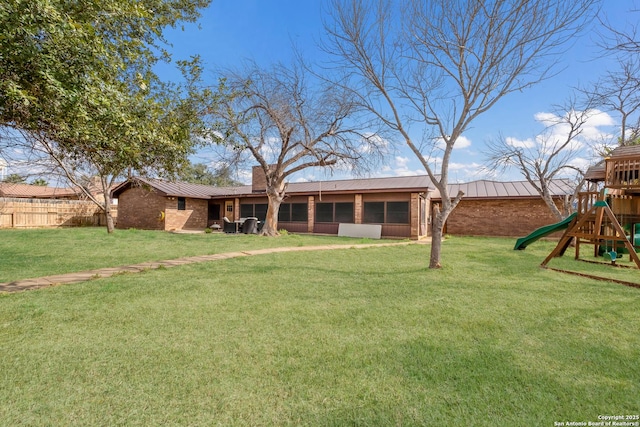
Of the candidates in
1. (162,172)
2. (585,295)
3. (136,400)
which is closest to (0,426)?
(136,400)

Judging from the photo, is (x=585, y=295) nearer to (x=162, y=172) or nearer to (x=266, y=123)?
(x=162, y=172)

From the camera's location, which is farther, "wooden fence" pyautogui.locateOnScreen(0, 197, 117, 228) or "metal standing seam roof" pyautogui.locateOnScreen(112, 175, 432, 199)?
"wooden fence" pyautogui.locateOnScreen(0, 197, 117, 228)

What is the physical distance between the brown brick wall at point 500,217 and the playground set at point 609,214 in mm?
6219

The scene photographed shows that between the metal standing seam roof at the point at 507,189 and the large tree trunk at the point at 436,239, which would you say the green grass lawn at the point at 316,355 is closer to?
the large tree trunk at the point at 436,239

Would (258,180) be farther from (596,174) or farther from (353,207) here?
(596,174)

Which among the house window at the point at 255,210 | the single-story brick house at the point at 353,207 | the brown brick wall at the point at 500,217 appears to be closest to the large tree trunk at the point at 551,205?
the brown brick wall at the point at 500,217

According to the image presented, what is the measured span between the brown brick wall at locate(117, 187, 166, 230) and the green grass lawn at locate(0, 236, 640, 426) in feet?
55.5

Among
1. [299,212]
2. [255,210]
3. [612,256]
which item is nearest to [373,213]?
[299,212]

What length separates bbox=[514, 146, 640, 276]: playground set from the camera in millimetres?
7355

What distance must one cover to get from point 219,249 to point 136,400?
8313 mm

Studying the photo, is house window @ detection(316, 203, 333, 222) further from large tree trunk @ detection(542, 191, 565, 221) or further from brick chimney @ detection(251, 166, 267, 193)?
large tree trunk @ detection(542, 191, 565, 221)

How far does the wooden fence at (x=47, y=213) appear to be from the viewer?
18.6m

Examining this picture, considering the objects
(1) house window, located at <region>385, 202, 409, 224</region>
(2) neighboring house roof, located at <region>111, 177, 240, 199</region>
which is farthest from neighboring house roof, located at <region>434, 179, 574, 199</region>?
(2) neighboring house roof, located at <region>111, 177, 240, 199</region>

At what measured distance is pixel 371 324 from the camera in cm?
359
